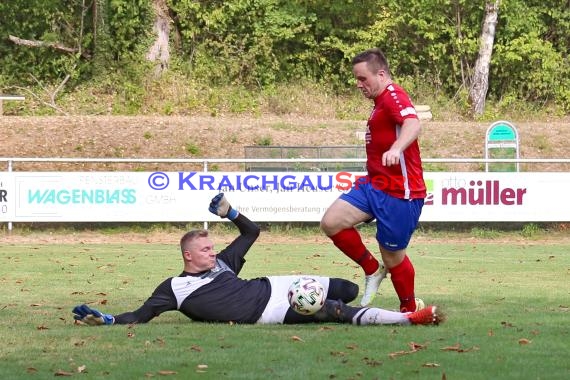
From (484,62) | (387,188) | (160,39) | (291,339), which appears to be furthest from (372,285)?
(484,62)

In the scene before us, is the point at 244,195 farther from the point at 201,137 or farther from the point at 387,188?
the point at 387,188

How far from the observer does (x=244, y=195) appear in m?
23.2

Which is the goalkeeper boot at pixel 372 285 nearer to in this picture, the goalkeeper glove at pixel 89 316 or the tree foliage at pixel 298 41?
the goalkeeper glove at pixel 89 316

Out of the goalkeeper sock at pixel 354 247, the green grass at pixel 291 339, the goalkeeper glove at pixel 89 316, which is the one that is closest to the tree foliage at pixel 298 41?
the green grass at pixel 291 339

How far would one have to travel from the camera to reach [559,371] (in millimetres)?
7145

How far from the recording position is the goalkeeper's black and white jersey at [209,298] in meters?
9.38

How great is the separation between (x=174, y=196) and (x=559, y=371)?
16.5 metres

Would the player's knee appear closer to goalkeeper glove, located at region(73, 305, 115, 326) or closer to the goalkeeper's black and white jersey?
the goalkeeper's black and white jersey

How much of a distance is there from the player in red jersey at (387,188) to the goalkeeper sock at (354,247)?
31 millimetres

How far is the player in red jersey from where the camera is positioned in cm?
980

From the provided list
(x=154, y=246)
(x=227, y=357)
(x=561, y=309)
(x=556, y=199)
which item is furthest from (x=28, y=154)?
(x=227, y=357)

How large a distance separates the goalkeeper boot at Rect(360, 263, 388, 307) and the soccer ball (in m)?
1.00

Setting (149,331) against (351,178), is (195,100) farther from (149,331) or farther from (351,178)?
(149,331)

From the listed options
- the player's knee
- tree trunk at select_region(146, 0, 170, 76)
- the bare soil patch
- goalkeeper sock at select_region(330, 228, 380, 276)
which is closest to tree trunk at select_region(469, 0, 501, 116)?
the bare soil patch
